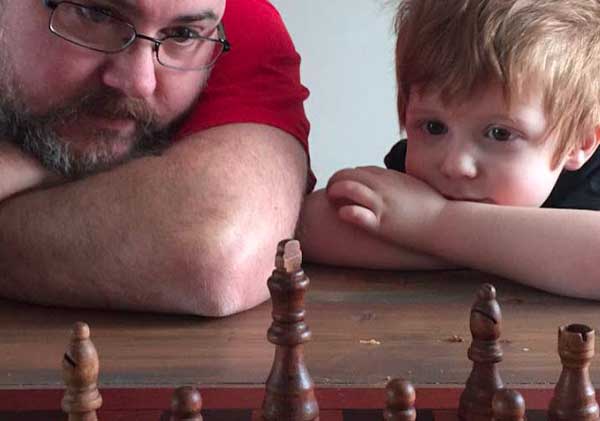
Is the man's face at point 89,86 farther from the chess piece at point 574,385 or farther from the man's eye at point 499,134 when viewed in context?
the chess piece at point 574,385

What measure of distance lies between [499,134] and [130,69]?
46 centimetres

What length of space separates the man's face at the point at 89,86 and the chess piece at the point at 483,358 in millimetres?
598

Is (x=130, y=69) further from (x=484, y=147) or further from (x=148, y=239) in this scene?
(x=484, y=147)

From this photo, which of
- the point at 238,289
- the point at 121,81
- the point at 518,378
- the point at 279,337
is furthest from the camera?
the point at 121,81

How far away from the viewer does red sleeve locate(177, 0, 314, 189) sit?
1.44m

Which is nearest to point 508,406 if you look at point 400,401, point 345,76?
point 400,401

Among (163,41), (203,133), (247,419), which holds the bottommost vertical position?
(247,419)

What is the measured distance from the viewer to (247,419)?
1.04 m

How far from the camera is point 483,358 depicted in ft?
2.98

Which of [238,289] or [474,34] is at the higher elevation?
[474,34]

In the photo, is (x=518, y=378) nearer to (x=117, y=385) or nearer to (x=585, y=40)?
(x=117, y=385)

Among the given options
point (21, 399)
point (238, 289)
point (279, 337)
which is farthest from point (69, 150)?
point (279, 337)

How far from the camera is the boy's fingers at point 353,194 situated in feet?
4.36

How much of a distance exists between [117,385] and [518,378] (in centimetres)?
36
